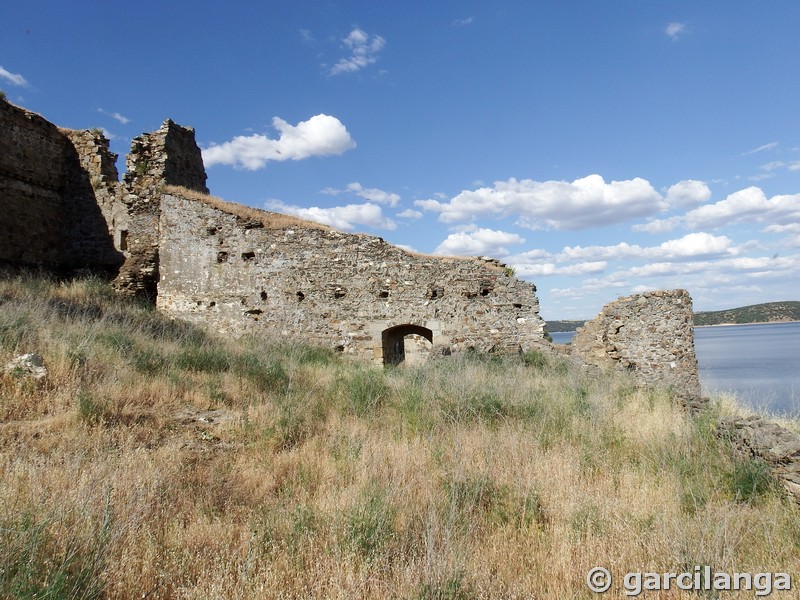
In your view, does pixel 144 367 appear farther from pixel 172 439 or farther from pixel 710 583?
pixel 710 583

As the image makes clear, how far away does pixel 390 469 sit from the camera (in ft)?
13.9

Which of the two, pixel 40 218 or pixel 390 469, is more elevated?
pixel 40 218

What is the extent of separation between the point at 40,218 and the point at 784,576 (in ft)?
53.4

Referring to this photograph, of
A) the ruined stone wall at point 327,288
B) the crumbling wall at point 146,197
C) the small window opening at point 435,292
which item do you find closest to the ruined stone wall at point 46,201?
the crumbling wall at point 146,197

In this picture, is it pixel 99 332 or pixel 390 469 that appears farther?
pixel 99 332

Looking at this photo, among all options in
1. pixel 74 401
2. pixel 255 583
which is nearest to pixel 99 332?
pixel 74 401

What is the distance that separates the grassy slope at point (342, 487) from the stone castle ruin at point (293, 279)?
157 inches

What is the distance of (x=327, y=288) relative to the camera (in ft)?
36.8

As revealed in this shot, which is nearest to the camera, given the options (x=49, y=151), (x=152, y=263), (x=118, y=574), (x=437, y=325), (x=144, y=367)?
(x=118, y=574)

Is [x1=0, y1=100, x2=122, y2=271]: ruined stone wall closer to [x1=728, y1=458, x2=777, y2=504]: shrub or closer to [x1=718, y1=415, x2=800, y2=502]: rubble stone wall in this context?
[x1=718, y1=415, x2=800, y2=502]: rubble stone wall

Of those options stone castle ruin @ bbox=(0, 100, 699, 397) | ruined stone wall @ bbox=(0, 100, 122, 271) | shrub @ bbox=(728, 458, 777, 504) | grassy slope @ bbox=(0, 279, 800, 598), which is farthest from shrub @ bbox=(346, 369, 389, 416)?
ruined stone wall @ bbox=(0, 100, 122, 271)

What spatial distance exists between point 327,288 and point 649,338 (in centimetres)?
728

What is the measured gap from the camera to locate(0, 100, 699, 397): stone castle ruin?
10.8 meters

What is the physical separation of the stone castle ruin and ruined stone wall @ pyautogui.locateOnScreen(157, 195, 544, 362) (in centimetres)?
2
